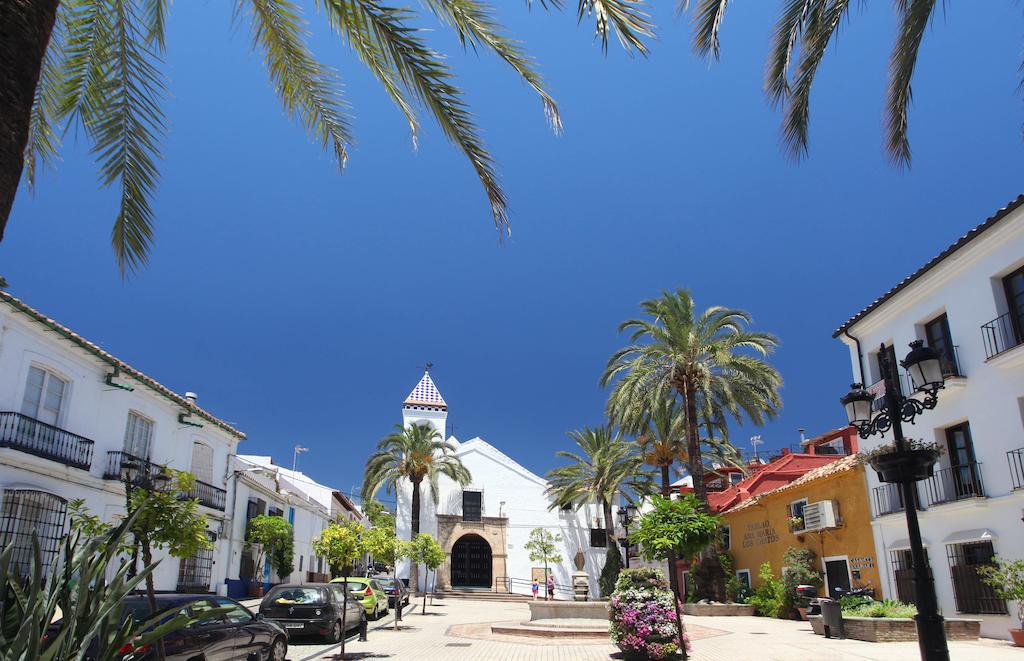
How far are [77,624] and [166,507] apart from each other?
602 cm

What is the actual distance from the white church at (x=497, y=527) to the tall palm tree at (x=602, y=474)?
3.45 m

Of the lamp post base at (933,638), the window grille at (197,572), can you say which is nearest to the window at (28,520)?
the window grille at (197,572)

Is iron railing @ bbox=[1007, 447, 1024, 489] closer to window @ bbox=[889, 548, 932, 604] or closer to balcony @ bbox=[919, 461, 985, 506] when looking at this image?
balcony @ bbox=[919, 461, 985, 506]

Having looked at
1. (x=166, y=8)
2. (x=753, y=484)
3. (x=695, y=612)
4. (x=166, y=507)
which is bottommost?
(x=695, y=612)

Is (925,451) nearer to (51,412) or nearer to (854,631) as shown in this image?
(854,631)

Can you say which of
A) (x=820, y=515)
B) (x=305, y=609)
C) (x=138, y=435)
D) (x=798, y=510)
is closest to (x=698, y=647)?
(x=820, y=515)

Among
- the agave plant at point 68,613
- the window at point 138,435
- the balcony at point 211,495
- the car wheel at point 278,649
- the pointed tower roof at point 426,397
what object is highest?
the pointed tower roof at point 426,397

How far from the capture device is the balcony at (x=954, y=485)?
1561 centimetres

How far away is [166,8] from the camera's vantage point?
7188 millimetres

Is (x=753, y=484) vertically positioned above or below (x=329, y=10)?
below

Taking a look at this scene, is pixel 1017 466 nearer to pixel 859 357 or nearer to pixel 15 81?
pixel 859 357

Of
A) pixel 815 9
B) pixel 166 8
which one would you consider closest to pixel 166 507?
pixel 166 8

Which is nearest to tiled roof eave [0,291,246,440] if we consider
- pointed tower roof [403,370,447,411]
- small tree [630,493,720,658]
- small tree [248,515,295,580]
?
small tree [248,515,295,580]

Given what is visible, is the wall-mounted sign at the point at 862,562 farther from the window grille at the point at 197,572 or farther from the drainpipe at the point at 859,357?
the window grille at the point at 197,572
